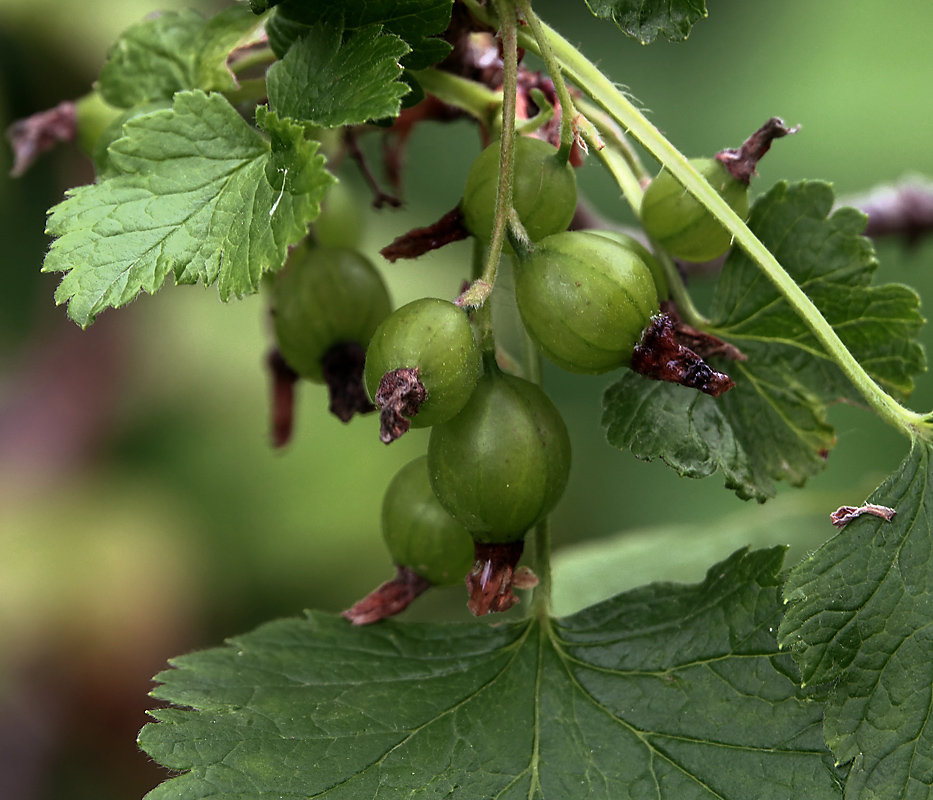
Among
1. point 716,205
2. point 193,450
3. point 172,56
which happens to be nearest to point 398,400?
point 716,205

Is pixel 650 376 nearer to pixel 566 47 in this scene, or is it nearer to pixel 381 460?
pixel 566 47

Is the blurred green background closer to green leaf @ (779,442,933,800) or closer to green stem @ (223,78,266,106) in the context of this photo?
green stem @ (223,78,266,106)

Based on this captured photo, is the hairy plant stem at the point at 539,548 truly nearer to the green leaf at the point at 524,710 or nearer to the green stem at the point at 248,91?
the green leaf at the point at 524,710

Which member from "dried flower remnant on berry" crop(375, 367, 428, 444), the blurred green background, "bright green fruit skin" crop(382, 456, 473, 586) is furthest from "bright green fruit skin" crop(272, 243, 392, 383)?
the blurred green background

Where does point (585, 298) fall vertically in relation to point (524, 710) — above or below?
above

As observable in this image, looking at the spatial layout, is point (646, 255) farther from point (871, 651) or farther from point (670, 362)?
point (871, 651)

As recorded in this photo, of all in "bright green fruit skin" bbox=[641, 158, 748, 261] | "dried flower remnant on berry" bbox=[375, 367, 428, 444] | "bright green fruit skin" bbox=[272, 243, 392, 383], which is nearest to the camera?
"dried flower remnant on berry" bbox=[375, 367, 428, 444]

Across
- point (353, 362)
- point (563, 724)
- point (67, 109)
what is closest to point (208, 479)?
point (67, 109)
